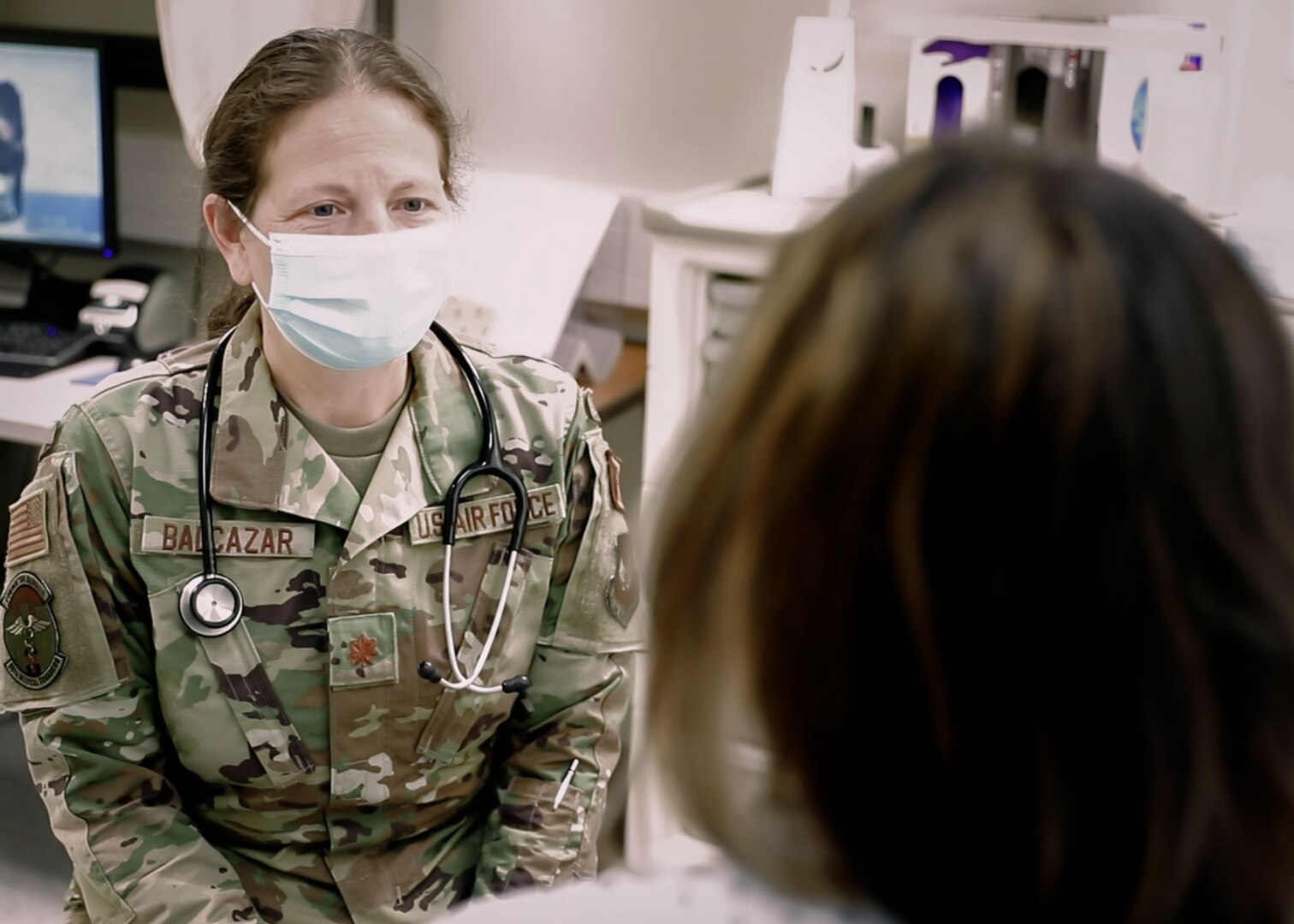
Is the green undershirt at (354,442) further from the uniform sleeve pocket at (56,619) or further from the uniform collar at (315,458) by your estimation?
the uniform sleeve pocket at (56,619)

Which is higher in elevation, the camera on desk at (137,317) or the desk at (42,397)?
the camera on desk at (137,317)

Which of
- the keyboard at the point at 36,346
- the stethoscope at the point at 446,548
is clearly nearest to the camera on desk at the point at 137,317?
the keyboard at the point at 36,346

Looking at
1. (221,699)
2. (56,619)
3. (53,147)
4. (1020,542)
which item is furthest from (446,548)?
(53,147)

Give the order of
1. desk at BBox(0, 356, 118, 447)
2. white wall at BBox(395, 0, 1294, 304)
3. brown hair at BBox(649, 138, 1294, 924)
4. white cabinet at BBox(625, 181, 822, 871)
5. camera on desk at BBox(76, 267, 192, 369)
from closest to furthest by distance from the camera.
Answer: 1. brown hair at BBox(649, 138, 1294, 924)
2. white cabinet at BBox(625, 181, 822, 871)
3. desk at BBox(0, 356, 118, 447)
4. white wall at BBox(395, 0, 1294, 304)
5. camera on desk at BBox(76, 267, 192, 369)

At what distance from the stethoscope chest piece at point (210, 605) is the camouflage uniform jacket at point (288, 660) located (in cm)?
2

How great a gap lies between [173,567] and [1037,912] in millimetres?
991

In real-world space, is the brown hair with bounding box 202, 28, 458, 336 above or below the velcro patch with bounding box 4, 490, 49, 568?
above

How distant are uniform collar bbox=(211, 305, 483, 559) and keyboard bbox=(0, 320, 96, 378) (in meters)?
1.10

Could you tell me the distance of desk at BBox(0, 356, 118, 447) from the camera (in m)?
2.04

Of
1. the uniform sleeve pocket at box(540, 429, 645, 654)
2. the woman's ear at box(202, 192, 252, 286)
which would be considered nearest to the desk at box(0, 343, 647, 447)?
the uniform sleeve pocket at box(540, 429, 645, 654)

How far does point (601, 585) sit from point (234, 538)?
0.39 m

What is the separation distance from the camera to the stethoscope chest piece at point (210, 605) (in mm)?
1281

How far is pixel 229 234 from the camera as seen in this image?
1.44 m

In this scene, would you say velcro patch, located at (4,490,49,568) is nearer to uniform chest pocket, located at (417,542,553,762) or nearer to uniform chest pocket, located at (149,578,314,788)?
uniform chest pocket, located at (149,578,314,788)
